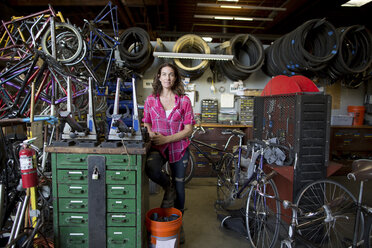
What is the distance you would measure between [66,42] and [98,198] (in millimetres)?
2325

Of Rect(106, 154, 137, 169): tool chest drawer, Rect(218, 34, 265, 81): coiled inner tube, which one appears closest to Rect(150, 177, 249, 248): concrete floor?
Rect(106, 154, 137, 169): tool chest drawer

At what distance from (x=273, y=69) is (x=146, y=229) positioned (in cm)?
366

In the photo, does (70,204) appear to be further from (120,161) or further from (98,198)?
(120,161)

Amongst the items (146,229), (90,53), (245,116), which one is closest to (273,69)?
(245,116)

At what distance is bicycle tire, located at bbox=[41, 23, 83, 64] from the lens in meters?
2.83

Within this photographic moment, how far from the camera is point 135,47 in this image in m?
4.25

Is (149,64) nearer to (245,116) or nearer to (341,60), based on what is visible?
(245,116)

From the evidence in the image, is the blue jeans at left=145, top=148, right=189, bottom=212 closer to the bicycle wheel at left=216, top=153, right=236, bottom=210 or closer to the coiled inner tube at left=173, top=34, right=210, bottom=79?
the bicycle wheel at left=216, top=153, right=236, bottom=210

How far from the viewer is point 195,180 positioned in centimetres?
416

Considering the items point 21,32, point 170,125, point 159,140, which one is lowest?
point 159,140

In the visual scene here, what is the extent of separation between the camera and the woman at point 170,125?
2037mm

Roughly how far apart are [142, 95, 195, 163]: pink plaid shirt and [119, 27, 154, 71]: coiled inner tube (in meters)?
2.09

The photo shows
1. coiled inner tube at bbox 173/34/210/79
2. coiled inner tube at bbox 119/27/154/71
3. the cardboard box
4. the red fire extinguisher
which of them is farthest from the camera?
the cardboard box

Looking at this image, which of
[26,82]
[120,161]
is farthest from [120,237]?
[26,82]
